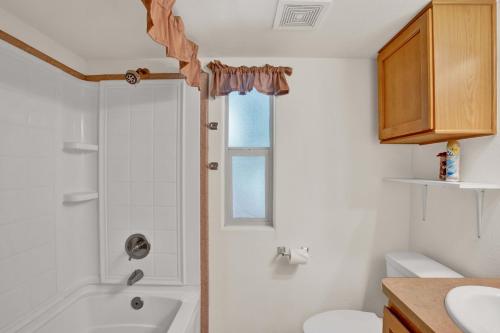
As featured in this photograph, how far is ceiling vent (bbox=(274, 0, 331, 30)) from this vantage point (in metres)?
1.17

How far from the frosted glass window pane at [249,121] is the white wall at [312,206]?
15 centimetres

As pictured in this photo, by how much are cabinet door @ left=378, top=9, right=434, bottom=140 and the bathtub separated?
5.54 feet

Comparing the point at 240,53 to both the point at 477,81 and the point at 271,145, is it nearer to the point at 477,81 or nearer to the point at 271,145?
the point at 271,145

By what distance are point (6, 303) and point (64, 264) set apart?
37 cm

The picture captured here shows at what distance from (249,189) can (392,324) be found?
1.19 m

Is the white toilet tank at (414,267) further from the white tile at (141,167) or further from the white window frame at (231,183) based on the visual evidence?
the white tile at (141,167)

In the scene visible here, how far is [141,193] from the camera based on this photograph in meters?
1.71

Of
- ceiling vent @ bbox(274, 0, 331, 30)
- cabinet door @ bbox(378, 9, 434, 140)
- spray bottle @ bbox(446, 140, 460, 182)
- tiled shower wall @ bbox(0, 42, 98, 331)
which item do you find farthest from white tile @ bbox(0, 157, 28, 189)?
spray bottle @ bbox(446, 140, 460, 182)

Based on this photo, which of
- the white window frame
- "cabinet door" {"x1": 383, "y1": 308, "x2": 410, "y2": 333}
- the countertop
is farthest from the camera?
the white window frame

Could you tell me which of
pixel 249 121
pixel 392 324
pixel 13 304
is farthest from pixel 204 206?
pixel 392 324

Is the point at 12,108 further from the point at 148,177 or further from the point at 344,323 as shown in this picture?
the point at 344,323

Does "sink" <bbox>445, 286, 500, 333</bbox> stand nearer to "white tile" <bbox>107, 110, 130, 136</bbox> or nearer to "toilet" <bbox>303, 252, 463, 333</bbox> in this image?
"toilet" <bbox>303, 252, 463, 333</bbox>

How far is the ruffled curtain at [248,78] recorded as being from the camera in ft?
5.58

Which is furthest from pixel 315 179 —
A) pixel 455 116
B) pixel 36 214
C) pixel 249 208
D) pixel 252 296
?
pixel 36 214
